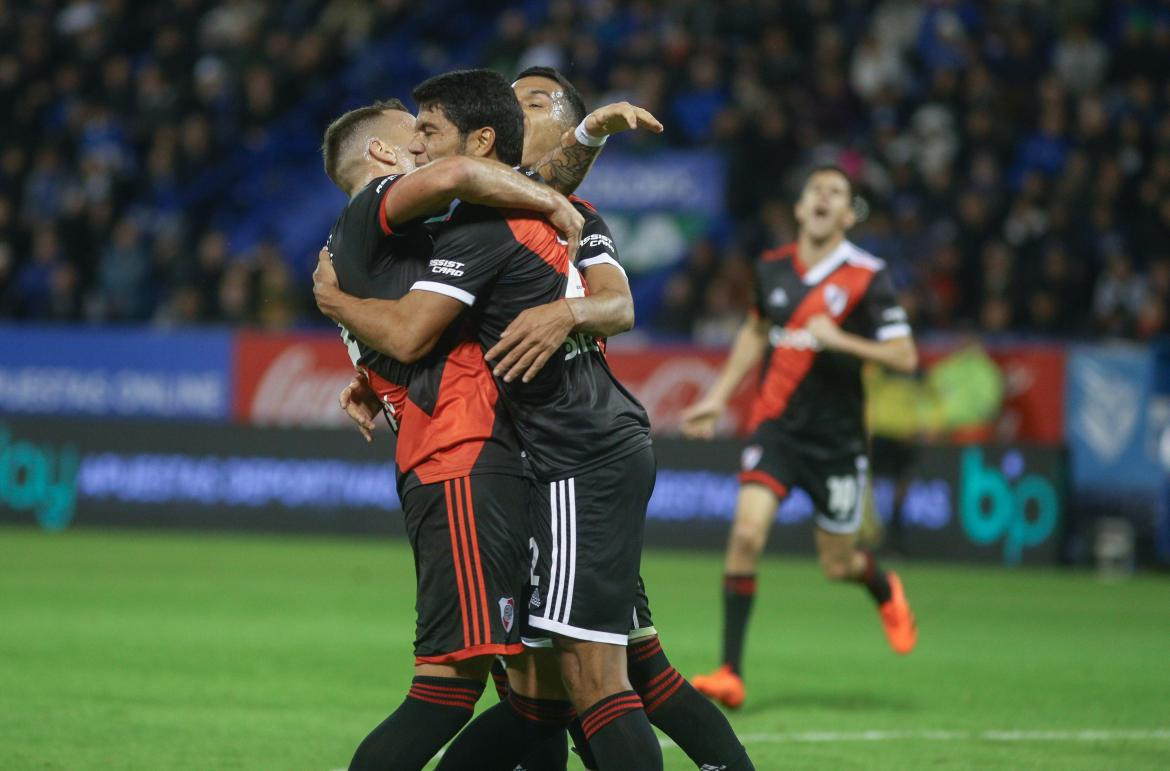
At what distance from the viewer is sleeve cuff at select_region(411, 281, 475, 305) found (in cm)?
449

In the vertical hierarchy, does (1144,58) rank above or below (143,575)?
above

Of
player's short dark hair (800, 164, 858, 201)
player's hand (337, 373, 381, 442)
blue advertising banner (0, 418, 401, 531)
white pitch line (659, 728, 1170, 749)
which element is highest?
player's short dark hair (800, 164, 858, 201)

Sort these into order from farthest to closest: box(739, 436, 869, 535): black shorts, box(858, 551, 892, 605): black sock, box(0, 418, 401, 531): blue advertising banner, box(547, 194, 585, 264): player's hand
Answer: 1. box(0, 418, 401, 531): blue advertising banner
2. box(858, 551, 892, 605): black sock
3. box(739, 436, 869, 535): black shorts
4. box(547, 194, 585, 264): player's hand

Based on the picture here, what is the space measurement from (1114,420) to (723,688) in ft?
27.7

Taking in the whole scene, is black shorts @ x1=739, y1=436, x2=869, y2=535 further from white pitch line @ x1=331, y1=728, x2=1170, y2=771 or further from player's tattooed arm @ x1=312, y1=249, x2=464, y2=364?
player's tattooed arm @ x1=312, y1=249, x2=464, y2=364

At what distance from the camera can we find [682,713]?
495 centimetres

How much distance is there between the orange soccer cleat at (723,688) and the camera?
7.47 metres

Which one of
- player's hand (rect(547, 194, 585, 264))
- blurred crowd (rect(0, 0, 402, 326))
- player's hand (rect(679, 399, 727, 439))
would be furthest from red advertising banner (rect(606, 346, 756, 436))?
player's hand (rect(547, 194, 585, 264))

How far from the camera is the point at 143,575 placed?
12.9 m

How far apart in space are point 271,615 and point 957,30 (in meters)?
11.3

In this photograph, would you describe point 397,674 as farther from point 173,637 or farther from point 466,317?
point 466,317

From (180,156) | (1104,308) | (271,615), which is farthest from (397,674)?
(180,156)

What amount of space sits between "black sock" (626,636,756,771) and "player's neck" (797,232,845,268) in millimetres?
4076

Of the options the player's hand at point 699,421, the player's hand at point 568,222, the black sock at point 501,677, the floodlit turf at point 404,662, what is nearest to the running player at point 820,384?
the player's hand at point 699,421
